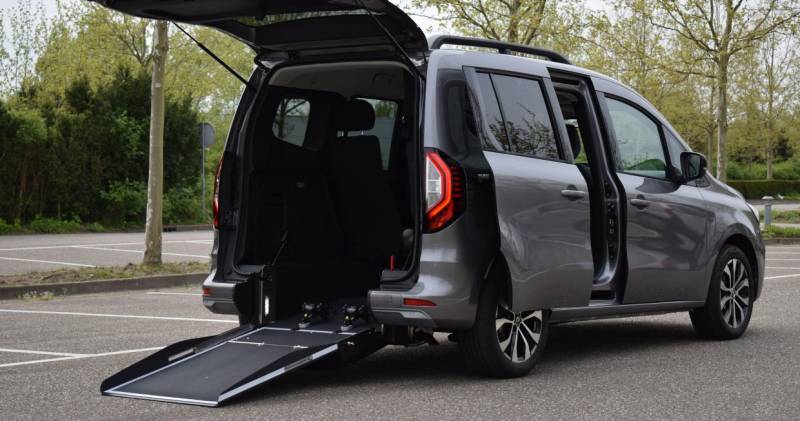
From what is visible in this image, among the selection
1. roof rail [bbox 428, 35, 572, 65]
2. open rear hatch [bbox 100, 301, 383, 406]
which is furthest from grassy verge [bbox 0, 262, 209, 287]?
roof rail [bbox 428, 35, 572, 65]

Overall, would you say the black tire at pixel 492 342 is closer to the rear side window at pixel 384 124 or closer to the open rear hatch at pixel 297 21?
the rear side window at pixel 384 124

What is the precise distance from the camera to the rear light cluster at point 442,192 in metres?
6.13

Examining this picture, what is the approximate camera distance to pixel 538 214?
6602 millimetres

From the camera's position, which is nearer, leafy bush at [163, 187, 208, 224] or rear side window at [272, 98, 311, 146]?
rear side window at [272, 98, 311, 146]

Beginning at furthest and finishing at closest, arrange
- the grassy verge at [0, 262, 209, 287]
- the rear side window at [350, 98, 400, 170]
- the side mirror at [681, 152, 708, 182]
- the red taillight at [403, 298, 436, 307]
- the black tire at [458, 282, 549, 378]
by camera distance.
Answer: the grassy verge at [0, 262, 209, 287], the side mirror at [681, 152, 708, 182], the rear side window at [350, 98, 400, 170], the black tire at [458, 282, 549, 378], the red taillight at [403, 298, 436, 307]

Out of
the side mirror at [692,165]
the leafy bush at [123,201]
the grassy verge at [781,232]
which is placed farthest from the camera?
the leafy bush at [123,201]

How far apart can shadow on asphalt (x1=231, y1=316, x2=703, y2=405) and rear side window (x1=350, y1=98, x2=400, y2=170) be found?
1381mm

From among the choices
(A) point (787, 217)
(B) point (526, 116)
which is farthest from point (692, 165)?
(A) point (787, 217)

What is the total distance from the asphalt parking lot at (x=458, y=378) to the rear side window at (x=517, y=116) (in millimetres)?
1392

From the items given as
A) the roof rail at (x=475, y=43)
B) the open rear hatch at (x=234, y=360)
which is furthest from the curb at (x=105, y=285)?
the roof rail at (x=475, y=43)

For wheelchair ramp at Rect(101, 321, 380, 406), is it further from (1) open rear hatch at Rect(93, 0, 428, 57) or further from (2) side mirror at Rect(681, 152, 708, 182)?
(2) side mirror at Rect(681, 152, 708, 182)

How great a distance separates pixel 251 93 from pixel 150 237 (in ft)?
28.0

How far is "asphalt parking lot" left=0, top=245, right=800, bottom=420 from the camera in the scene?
220 inches

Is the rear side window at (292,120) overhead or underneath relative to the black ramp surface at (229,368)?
overhead
